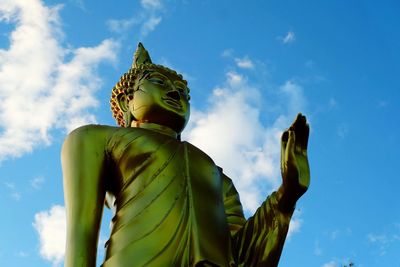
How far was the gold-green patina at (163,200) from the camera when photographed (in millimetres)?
4414

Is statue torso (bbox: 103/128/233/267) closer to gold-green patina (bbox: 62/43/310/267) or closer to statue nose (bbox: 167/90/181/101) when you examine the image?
gold-green patina (bbox: 62/43/310/267)

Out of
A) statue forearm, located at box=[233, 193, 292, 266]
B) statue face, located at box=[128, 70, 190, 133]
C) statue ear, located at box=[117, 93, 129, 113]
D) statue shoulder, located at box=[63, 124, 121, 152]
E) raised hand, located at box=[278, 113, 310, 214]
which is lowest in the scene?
statue forearm, located at box=[233, 193, 292, 266]

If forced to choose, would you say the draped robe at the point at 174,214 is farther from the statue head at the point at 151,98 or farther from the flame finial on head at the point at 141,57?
the flame finial on head at the point at 141,57

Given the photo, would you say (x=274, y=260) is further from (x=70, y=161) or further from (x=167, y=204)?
(x=70, y=161)

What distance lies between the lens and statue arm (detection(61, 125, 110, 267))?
4.57 m

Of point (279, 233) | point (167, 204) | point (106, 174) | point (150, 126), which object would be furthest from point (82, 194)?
point (279, 233)

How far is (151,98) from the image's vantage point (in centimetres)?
573

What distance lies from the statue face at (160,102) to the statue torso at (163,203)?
36 centimetres

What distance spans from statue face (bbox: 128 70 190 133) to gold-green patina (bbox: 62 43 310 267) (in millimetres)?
19

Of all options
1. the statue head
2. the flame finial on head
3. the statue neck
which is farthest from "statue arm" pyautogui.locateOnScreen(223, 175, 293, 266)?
the flame finial on head

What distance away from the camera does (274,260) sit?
15.1 ft

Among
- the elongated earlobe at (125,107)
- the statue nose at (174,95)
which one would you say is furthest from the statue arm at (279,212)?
the elongated earlobe at (125,107)

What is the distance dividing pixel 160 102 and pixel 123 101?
540mm

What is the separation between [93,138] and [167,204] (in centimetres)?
93
